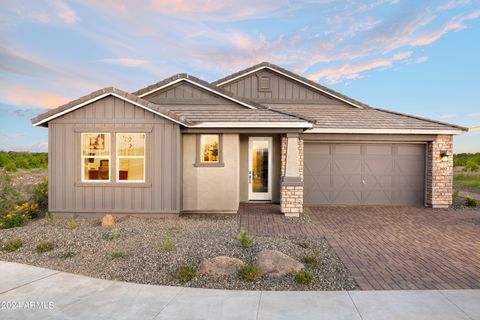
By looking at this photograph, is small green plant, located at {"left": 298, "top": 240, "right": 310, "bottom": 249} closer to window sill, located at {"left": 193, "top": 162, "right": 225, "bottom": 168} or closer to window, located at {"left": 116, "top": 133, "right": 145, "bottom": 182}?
window sill, located at {"left": 193, "top": 162, "right": 225, "bottom": 168}

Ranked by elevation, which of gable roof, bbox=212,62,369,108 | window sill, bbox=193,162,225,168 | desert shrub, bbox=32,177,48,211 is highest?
gable roof, bbox=212,62,369,108

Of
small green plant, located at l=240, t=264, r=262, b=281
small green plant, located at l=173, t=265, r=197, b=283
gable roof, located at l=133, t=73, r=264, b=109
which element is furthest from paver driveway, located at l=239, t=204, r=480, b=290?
gable roof, located at l=133, t=73, r=264, b=109

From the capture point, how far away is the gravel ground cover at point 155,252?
17.3 ft

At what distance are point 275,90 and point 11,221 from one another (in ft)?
36.7

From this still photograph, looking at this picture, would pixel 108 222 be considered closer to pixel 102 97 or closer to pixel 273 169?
pixel 102 97

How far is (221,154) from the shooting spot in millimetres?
11031

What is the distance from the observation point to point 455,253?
22.8 ft

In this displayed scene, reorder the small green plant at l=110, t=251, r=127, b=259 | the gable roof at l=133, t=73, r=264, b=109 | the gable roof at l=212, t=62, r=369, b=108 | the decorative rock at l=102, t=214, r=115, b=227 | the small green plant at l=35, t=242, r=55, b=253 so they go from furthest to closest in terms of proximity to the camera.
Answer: the gable roof at l=212, t=62, r=369, b=108
the gable roof at l=133, t=73, r=264, b=109
the decorative rock at l=102, t=214, r=115, b=227
the small green plant at l=35, t=242, r=55, b=253
the small green plant at l=110, t=251, r=127, b=259

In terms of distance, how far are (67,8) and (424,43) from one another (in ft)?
50.6

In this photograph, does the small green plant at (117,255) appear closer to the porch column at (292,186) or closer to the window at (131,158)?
the window at (131,158)

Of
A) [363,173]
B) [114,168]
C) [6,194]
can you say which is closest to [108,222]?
[114,168]

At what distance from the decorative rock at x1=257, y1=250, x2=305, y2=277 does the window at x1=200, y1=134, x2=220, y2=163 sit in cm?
578

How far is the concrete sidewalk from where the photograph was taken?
162 inches

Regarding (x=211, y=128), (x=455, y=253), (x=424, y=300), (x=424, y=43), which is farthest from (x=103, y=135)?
(x=424, y=43)
